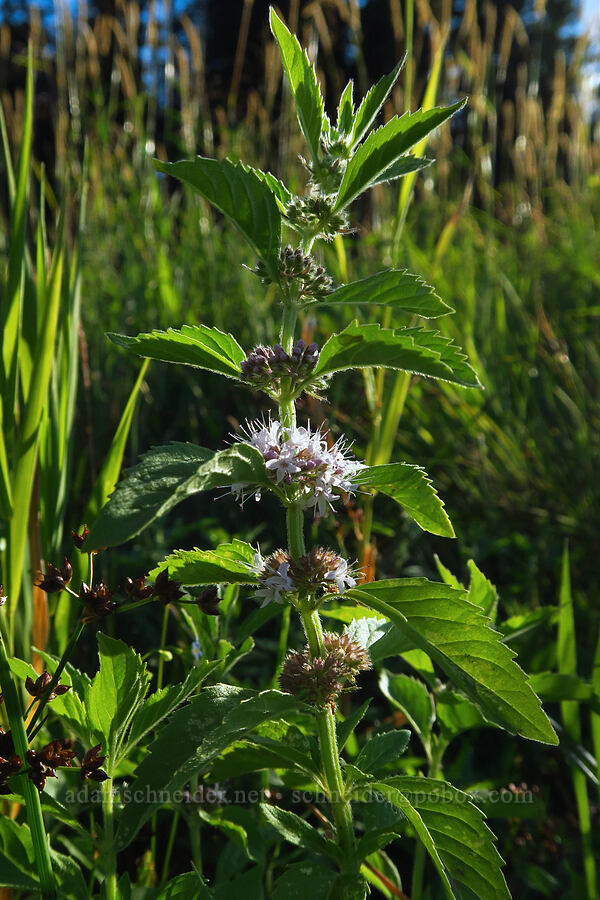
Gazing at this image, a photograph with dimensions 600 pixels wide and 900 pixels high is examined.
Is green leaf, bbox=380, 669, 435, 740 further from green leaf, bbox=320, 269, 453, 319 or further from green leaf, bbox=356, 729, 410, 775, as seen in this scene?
green leaf, bbox=320, 269, 453, 319

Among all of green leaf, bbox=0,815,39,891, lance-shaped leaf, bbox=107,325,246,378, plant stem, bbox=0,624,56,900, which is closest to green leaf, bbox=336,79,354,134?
lance-shaped leaf, bbox=107,325,246,378

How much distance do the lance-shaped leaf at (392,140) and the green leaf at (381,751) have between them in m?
0.58

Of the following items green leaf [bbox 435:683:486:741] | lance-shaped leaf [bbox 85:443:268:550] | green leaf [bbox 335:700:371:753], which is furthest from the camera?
green leaf [bbox 435:683:486:741]

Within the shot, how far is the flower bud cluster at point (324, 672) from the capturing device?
0.70 metres

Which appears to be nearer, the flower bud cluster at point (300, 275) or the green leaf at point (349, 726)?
the flower bud cluster at point (300, 275)

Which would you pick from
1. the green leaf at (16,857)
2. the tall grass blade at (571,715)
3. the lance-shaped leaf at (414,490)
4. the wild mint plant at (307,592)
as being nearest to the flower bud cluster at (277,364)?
the wild mint plant at (307,592)

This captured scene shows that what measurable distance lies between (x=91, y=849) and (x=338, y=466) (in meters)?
0.62

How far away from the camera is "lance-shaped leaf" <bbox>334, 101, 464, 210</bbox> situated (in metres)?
0.65

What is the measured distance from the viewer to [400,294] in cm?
65

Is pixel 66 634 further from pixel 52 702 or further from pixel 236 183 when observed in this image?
pixel 236 183

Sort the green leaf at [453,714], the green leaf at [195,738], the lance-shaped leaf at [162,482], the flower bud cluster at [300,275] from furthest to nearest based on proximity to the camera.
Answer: the green leaf at [453,714]
the flower bud cluster at [300,275]
the green leaf at [195,738]
the lance-shaped leaf at [162,482]

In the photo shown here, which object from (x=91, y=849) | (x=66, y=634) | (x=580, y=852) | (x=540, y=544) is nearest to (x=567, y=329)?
(x=540, y=544)

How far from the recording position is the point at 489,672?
0.60 metres

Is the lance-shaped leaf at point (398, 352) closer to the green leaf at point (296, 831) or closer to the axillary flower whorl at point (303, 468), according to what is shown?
the axillary flower whorl at point (303, 468)
